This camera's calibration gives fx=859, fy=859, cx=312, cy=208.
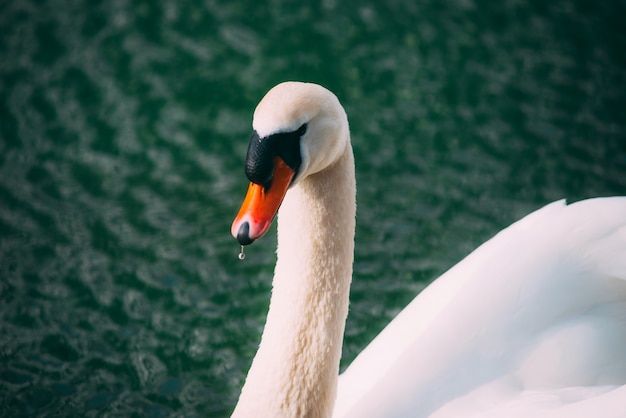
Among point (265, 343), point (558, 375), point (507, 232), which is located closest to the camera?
point (265, 343)

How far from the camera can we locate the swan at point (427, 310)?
2609 mm

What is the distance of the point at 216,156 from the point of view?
555 cm

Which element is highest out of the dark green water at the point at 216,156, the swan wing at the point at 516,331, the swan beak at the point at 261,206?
the dark green water at the point at 216,156

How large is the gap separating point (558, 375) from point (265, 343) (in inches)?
45.5

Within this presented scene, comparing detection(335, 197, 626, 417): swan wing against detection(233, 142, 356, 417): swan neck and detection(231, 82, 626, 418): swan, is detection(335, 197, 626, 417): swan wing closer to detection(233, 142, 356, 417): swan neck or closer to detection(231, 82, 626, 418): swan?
detection(231, 82, 626, 418): swan

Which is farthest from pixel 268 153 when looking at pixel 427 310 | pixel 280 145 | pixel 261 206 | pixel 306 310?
pixel 427 310

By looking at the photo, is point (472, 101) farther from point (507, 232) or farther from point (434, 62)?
point (507, 232)

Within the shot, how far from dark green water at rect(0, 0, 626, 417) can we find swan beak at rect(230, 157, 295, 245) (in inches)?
73.9

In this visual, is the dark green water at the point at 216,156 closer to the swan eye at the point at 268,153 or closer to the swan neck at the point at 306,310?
the swan neck at the point at 306,310

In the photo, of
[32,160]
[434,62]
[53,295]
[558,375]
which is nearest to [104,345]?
[53,295]

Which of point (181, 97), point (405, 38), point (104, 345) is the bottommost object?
point (104, 345)

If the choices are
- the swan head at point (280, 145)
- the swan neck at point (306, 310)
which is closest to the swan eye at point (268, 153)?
the swan head at point (280, 145)

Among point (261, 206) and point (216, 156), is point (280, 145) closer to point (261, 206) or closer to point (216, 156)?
point (261, 206)

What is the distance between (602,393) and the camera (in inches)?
127
